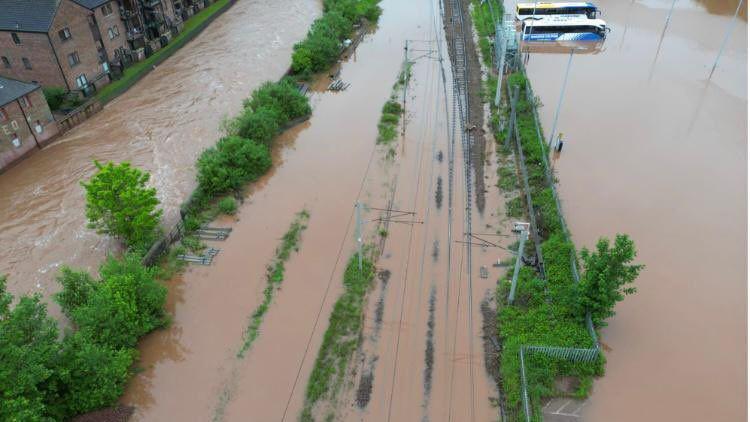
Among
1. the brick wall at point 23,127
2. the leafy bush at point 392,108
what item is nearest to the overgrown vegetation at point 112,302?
the leafy bush at point 392,108

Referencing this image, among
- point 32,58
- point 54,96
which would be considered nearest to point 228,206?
point 54,96

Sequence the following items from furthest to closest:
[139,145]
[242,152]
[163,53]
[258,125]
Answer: [163,53] < [139,145] < [258,125] < [242,152]

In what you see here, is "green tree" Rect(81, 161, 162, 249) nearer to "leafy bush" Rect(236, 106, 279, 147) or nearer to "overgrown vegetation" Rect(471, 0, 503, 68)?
"leafy bush" Rect(236, 106, 279, 147)

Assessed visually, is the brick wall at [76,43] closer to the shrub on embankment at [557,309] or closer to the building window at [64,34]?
the building window at [64,34]

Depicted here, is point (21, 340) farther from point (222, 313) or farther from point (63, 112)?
point (63, 112)

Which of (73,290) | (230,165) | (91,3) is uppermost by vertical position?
(91,3)

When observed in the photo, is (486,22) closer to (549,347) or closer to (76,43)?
(76,43)

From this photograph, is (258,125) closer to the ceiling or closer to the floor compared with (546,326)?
closer to the ceiling

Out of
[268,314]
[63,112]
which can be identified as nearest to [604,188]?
[268,314]
